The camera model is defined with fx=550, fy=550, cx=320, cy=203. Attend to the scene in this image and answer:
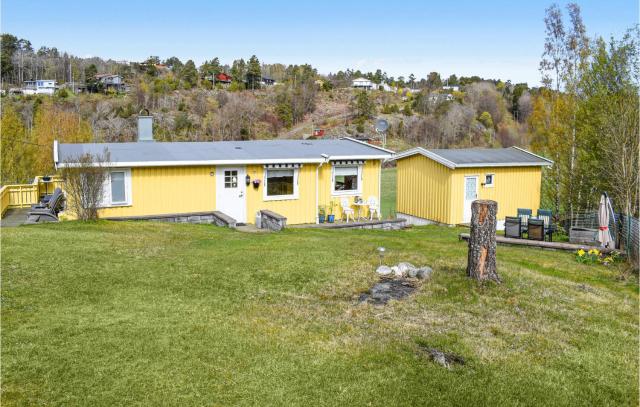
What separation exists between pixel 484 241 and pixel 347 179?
31.4 ft

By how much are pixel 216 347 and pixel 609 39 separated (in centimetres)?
1595

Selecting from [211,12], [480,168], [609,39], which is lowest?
[480,168]

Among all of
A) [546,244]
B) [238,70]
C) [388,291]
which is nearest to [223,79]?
[238,70]

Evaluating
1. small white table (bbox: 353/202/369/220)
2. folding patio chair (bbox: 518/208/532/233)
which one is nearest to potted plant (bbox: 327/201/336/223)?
small white table (bbox: 353/202/369/220)

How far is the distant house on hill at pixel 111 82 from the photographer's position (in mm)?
73312

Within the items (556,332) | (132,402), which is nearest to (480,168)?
(556,332)

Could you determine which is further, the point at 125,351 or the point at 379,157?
the point at 379,157

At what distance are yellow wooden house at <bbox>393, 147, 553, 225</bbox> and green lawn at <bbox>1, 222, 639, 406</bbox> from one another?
27.2 ft

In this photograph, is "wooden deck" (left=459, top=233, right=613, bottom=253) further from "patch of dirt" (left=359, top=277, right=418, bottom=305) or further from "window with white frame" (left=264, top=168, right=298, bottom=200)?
"patch of dirt" (left=359, top=277, right=418, bottom=305)

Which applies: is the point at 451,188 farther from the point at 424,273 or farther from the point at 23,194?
the point at 23,194

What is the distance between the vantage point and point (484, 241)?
768 cm

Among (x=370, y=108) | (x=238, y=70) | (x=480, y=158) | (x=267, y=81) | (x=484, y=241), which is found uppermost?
(x=238, y=70)

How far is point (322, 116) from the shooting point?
68.6 m

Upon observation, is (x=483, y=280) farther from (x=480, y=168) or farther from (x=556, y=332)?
(x=480, y=168)
